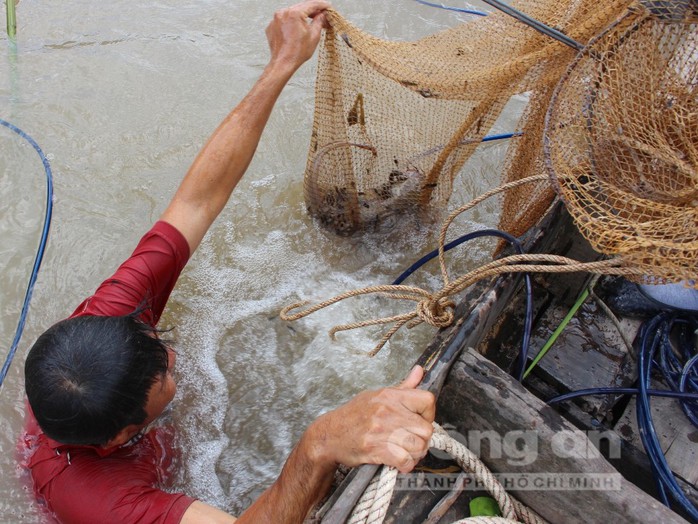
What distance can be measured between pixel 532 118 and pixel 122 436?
2411mm

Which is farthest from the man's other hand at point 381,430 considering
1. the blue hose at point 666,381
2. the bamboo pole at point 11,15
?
the bamboo pole at point 11,15

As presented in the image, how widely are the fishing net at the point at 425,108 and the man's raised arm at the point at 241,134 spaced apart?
0.58 feet

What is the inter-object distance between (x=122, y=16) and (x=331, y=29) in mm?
4129

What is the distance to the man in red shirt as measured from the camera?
145 cm

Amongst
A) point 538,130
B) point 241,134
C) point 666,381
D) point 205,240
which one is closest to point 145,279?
point 241,134

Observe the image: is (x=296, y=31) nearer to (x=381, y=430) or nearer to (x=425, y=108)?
(x=425, y=108)

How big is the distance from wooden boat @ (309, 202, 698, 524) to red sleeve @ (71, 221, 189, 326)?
1245 millimetres

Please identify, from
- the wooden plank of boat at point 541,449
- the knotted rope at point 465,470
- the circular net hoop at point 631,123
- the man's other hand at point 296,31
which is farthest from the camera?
the man's other hand at point 296,31

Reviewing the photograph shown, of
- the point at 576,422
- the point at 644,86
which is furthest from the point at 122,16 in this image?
the point at 576,422

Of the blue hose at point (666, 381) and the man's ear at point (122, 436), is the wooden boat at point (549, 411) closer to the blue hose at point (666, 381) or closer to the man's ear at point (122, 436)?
the blue hose at point (666, 381)

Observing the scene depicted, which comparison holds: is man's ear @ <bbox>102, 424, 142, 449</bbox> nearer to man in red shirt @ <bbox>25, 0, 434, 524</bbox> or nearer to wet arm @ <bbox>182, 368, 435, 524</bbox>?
man in red shirt @ <bbox>25, 0, 434, 524</bbox>

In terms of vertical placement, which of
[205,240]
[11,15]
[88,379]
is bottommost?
[205,240]

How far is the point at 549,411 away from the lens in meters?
1.68

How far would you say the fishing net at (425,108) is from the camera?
7.77ft
